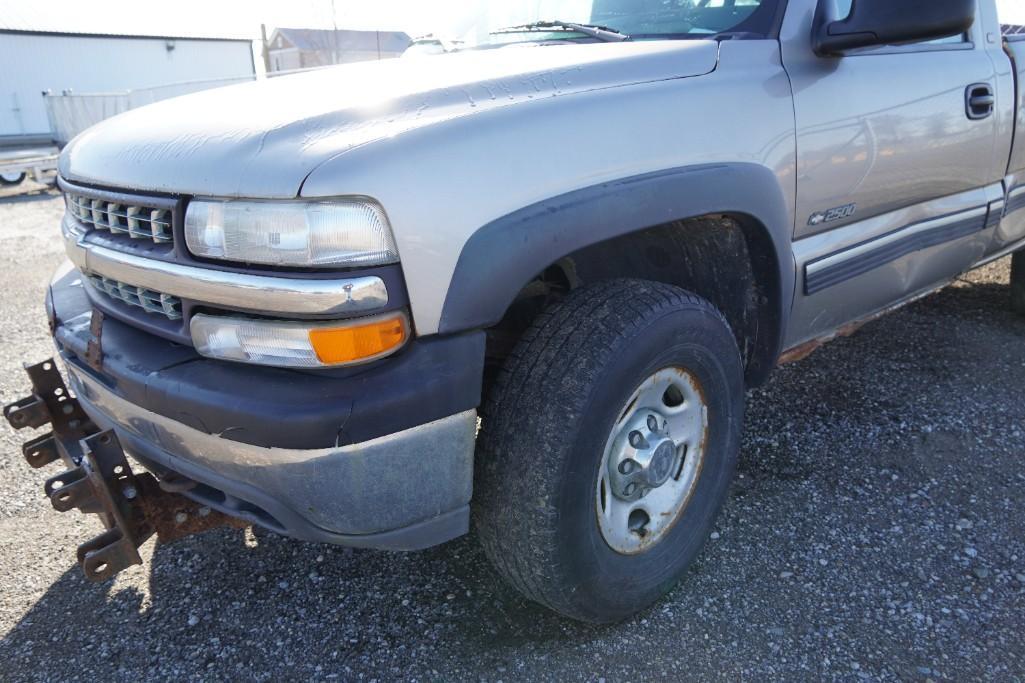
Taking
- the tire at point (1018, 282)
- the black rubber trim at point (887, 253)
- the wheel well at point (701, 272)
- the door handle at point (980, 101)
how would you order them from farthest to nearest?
the tire at point (1018, 282) → the door handle at point (980, 101) → the black rubber trim at point (887, 253) → the wheel well at point (701, 272)

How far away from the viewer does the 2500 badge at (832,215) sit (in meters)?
2.40

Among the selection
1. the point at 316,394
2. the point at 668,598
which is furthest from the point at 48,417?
the point at 668,598

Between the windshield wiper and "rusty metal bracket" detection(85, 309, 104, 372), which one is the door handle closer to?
the windshield wiper

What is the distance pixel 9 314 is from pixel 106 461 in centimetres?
430

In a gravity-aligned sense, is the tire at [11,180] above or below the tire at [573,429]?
below

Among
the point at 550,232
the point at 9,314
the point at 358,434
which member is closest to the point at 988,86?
the point at 550,232

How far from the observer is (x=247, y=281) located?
1.53m

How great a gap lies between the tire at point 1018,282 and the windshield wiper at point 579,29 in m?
3.29

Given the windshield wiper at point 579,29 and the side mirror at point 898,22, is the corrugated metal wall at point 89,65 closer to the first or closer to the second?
the windshield wiper at point 579,29

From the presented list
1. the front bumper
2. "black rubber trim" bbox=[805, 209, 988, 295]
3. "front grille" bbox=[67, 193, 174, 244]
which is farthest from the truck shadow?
"front grille" bbox=[67, 193, 174, 244]

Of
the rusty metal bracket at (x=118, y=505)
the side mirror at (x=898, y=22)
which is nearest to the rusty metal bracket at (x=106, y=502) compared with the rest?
the rusty metal bracket at (x=118, y=505)

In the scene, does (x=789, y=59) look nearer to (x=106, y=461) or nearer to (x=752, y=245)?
(x=752, y=245)

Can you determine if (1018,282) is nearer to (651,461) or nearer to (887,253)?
(887,253)

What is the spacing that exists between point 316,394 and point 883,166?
6.68ft
